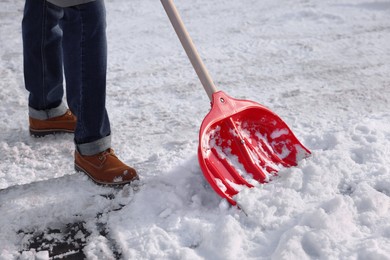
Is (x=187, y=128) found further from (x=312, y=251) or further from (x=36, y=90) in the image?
(x=312, y=251)

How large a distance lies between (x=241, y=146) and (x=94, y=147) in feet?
2.12

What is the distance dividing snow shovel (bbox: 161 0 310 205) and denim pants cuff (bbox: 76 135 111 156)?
1.50 feet

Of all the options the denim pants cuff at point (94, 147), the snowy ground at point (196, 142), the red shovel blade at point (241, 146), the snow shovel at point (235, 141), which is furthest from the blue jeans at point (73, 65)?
the red shovel blade at point (241, 146)

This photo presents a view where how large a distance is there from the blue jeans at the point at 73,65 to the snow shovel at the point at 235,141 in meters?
0.34

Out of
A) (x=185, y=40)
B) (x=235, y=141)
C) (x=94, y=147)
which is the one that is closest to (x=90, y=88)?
(x=94, y=147)

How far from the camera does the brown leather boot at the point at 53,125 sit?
288cm

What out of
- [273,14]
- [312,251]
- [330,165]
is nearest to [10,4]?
[273,14]

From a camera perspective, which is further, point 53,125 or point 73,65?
point 53,125

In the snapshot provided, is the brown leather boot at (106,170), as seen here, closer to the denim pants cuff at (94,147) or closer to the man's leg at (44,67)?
the denim pants cuff at (94,147)

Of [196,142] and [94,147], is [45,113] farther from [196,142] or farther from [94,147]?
[196,142]

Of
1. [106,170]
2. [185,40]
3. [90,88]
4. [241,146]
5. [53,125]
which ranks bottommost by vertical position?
[53,125]

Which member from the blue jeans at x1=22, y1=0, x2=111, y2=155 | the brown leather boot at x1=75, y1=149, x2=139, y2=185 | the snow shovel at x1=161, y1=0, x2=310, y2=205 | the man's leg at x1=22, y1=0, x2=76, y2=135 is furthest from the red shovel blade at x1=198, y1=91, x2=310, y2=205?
the man's leg at x1=22, y1=0, x2=76, y2=135

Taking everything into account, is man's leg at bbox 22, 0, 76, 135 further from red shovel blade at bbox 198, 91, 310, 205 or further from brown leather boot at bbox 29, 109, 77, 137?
red shovel blade at bbox 198, 91, 310, 205

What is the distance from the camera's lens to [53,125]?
290cm
